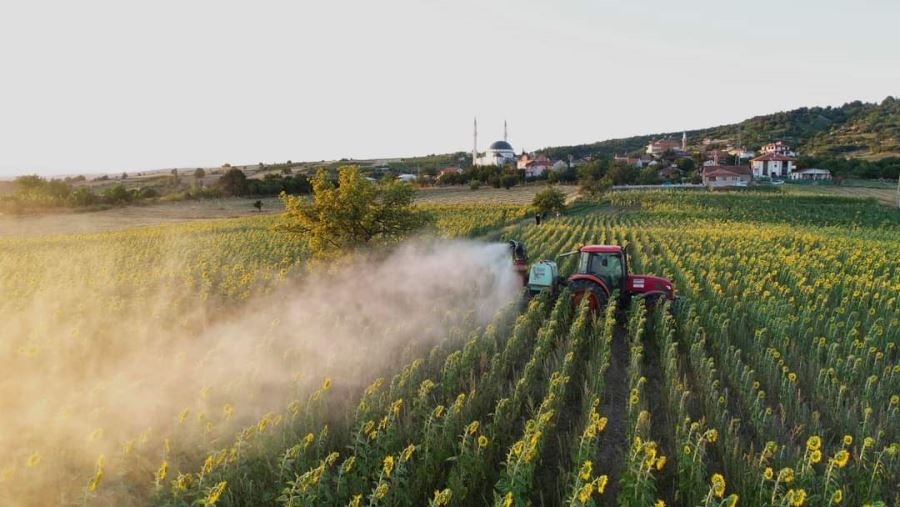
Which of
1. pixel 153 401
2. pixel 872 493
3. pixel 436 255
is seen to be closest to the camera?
pixel 872 493

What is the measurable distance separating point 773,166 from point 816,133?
257 ft

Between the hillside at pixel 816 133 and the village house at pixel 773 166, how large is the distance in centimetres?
2187


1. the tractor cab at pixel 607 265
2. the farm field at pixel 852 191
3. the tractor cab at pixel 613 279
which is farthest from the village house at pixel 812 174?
the tractor cab at pixel 607 265

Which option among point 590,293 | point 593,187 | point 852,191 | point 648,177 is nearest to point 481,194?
point 593,187

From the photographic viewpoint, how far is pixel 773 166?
94000 millimetres

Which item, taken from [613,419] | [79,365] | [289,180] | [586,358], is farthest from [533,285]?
[289,180]

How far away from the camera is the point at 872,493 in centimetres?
492

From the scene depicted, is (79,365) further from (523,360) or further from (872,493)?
(872,493)

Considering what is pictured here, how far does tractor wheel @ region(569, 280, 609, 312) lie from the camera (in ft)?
35.2

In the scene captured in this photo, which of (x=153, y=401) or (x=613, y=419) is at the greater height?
(x=153, y=401)

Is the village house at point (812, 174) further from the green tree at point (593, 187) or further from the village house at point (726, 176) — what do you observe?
the green tree at point (593, 187)

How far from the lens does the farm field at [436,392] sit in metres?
4.84

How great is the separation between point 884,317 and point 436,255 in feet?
37.9

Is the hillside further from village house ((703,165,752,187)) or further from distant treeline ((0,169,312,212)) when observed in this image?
distant treeline ((0,169,312,212))
